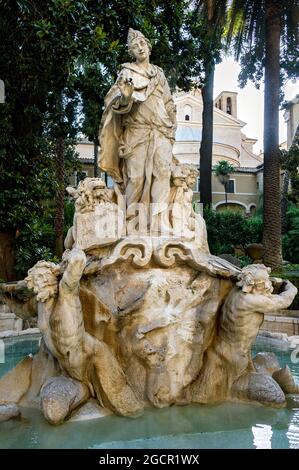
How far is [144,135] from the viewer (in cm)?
482

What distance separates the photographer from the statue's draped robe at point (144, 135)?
4781 mm

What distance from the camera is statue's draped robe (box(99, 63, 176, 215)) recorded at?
188 inches

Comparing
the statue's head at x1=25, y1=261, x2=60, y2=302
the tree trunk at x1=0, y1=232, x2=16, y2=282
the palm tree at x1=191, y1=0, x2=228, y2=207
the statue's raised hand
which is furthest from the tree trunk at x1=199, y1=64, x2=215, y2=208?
the statue's head at x1=25, y1=261, x2=60, y2=302

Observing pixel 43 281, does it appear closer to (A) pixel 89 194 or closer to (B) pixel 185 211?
(A) pixel 89 194

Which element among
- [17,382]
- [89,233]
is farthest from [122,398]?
[89,233]

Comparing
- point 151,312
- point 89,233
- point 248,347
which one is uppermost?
point 89,233

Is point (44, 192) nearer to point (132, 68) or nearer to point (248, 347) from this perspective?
point (132, 68)

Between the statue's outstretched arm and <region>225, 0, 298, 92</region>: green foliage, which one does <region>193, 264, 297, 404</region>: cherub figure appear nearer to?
the statue's outstretched arm

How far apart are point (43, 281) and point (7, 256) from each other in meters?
7.35

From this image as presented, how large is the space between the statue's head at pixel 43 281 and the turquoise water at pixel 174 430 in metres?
0.99

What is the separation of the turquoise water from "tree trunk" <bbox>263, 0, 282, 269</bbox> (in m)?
10.4

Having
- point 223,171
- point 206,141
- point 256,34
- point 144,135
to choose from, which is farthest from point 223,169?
point 144,135

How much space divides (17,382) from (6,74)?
7355mm
